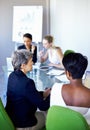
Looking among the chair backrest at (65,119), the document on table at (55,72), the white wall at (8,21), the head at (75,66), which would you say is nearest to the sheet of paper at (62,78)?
the document on table at (55,72)

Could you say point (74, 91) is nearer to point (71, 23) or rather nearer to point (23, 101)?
point (23, 101)

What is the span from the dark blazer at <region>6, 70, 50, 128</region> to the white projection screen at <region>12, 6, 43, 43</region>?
11.5ft

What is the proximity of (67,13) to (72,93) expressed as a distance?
3.96 meters

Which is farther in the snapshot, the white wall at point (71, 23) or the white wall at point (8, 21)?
the white wall at point (8, 21)

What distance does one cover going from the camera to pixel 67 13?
5.56 meters

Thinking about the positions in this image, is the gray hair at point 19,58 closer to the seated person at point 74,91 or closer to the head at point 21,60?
the head at point 21,60

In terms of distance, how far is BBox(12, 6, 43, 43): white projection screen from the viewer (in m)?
5.55

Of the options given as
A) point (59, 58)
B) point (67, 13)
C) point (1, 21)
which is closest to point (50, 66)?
point (59, 58)

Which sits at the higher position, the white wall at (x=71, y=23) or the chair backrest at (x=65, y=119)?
the white wall at (x=71, y=23)

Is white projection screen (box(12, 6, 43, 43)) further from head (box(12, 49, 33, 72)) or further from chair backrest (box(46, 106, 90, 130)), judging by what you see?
chair backrest (box(46, 106, 90, 130))

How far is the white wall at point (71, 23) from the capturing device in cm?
538

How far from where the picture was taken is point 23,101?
2129 millimetres

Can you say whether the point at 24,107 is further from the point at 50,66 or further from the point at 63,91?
the point at 50,66

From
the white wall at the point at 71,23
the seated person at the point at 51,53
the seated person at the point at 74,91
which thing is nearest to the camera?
the seated person at the point at 74,91
